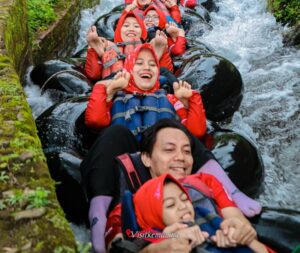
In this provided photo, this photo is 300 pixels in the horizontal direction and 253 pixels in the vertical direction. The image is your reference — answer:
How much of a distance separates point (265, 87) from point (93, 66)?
2.52 m

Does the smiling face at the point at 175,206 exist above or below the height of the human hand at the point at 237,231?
above

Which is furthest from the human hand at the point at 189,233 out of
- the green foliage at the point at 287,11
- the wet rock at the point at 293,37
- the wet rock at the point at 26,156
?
the green foliage at the point at 287,11

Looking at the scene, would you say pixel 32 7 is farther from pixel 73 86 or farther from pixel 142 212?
pixel 142 212

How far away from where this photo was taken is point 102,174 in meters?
3.03

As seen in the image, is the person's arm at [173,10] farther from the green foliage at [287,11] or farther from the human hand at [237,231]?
the human hand at [237,231]

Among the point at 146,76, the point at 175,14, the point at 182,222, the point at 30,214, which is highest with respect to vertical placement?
the point at 175,14

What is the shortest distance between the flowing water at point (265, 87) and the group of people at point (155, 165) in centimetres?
57

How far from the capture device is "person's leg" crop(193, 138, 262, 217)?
10.00 ft

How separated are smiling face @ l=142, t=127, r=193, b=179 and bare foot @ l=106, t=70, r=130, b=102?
31.0 inches

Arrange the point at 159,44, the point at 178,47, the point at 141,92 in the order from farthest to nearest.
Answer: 1. the point at 178,47
2. the point at 159,44
3. the point at 141,92

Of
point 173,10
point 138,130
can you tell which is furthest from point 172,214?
point 173,10

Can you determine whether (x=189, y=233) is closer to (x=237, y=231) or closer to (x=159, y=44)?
(x=237, y=231)

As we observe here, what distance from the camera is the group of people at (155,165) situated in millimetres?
A: 2355

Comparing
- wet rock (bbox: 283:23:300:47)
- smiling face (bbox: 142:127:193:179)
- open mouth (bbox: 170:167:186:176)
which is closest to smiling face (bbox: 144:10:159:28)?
wet rock (bbox: 283:23:300:47)
